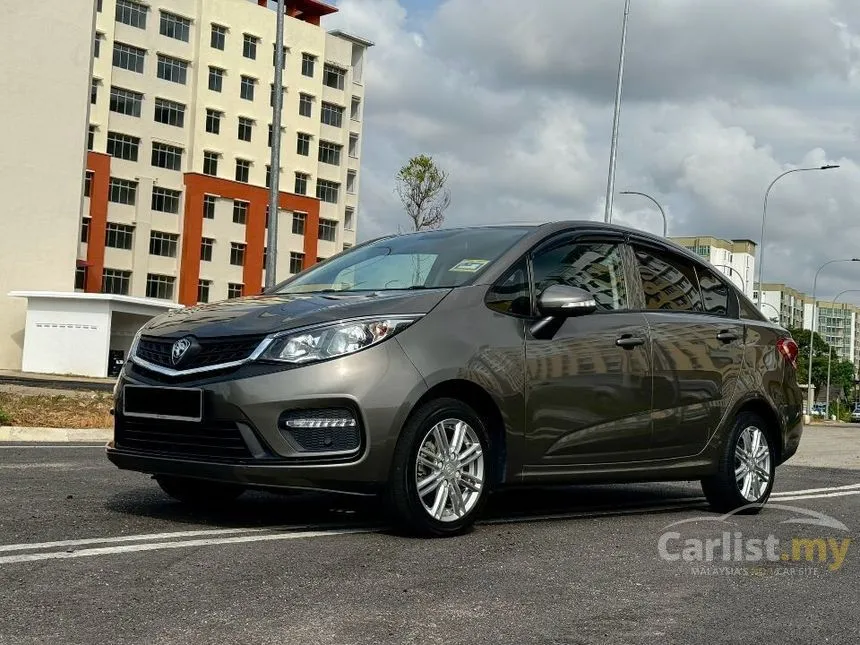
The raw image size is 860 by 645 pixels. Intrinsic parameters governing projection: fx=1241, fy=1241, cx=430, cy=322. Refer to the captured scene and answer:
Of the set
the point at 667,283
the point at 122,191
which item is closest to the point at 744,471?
the point at 667,283

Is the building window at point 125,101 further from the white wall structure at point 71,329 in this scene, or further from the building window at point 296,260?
the white wall structure at point 71,329

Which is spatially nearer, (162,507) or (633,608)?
(633,608)

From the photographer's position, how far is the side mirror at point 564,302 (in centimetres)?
632

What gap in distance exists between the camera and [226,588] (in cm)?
446

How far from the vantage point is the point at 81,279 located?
6694cm

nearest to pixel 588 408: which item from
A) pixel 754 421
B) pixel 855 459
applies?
pixel 754 421

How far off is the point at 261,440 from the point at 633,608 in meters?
1.91

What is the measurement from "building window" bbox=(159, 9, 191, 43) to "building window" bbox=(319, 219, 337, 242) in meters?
15.5

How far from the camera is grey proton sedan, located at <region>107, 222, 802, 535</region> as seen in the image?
562cm

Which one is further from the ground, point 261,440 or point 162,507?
point 261,440

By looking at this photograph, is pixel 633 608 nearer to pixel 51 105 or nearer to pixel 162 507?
pixel 162 507

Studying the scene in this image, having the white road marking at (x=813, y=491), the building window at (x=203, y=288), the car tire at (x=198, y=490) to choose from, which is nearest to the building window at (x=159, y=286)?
the building window at (x=203, y=288)

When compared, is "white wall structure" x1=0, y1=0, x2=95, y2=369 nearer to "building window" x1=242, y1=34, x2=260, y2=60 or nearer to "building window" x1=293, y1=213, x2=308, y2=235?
"building window" x1=242, y1=34, x2=260, y2=60

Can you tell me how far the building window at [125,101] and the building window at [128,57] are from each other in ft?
4.23
